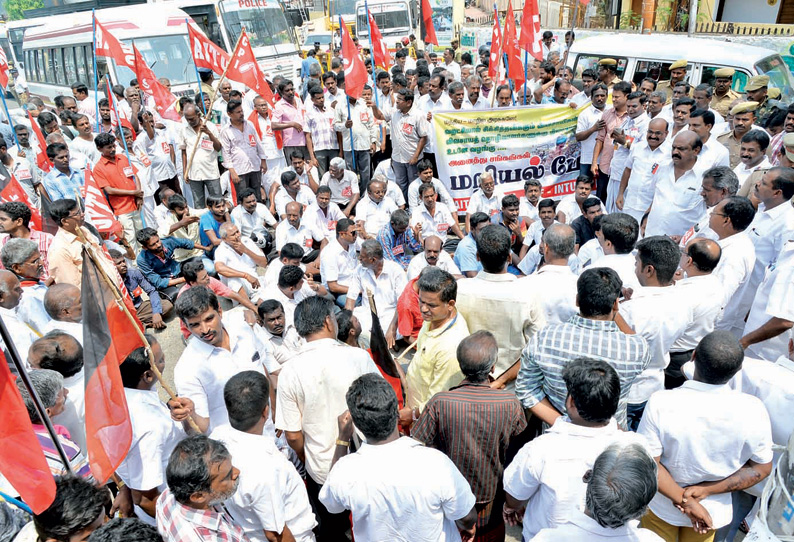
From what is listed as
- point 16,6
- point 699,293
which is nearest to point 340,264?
point 699,293

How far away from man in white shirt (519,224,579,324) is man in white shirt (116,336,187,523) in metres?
2.15

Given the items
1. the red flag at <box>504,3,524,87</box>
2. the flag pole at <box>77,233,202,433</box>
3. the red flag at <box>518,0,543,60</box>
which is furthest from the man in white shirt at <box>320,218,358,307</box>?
the red flag at <box>518,0,543,60</box>

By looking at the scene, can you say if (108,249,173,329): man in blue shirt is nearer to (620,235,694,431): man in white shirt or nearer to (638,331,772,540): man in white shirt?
(620,235,694,431): man in white shirt

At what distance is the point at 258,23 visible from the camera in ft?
47.1

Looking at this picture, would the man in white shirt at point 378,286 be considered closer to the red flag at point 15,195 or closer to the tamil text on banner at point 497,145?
the tamil text on banner at point 497,145

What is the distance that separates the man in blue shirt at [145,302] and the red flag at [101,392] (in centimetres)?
344

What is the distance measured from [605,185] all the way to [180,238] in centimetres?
556

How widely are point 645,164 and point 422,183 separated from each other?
2.43m

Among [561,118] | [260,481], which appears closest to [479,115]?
[561,118]

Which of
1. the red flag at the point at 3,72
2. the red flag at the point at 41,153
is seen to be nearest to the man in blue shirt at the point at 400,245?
the red flag at the point at 41,153

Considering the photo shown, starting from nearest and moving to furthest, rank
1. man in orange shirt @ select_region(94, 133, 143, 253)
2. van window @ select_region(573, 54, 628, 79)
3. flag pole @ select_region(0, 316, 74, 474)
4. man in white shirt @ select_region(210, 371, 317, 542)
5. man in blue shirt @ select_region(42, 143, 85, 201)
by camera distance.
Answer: flag pole @ select_region(0, 316, 74, 474) < man in white shirt @ select_region(210, 371, 317, 542) < man in blue shirt @ select_region(42, 143, 85, 201) < man in orange shirt @ select_region(94, 133, 143, 253) < van window @ select_region(573, 54, 628, 79)

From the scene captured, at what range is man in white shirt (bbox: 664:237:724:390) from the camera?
129 inches

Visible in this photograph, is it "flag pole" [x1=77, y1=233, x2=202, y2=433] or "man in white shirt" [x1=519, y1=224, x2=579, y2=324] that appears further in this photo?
"man in white shirt" [x1=519, y1=224, x2=579, y2=324]

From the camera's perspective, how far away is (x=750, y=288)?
4.02m
